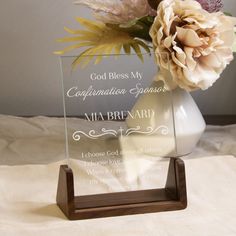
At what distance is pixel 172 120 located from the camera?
87 centimetres

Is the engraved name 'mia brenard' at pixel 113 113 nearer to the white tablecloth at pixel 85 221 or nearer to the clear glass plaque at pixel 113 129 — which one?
the clear glass plaque at pixel 113 129

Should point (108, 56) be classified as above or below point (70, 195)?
above

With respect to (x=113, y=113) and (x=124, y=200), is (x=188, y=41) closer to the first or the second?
(x=113, y=113)

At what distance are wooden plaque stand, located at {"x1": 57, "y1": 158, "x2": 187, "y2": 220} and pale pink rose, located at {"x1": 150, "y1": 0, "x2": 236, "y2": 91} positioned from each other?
158 mm

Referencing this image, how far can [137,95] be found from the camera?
0.88 meters

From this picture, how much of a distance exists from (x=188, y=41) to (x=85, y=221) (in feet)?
1.09

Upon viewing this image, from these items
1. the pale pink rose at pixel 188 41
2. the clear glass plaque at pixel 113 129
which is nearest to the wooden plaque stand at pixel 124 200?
the clear glass plaque at pixel 113 129

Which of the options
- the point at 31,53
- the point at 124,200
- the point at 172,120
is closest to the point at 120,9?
the point at 172,120

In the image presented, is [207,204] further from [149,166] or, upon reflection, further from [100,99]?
[100,99]

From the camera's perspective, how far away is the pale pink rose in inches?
35.5

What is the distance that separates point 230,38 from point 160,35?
0.40ft

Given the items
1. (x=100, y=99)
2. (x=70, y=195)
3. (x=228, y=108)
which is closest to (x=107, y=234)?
(x=70, y=195)

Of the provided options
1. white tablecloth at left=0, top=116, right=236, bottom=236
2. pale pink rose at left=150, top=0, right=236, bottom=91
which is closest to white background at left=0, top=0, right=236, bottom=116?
white tablecloth at left=0, top=116, right=236, bottom=236

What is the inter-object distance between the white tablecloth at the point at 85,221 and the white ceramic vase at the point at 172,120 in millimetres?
43
